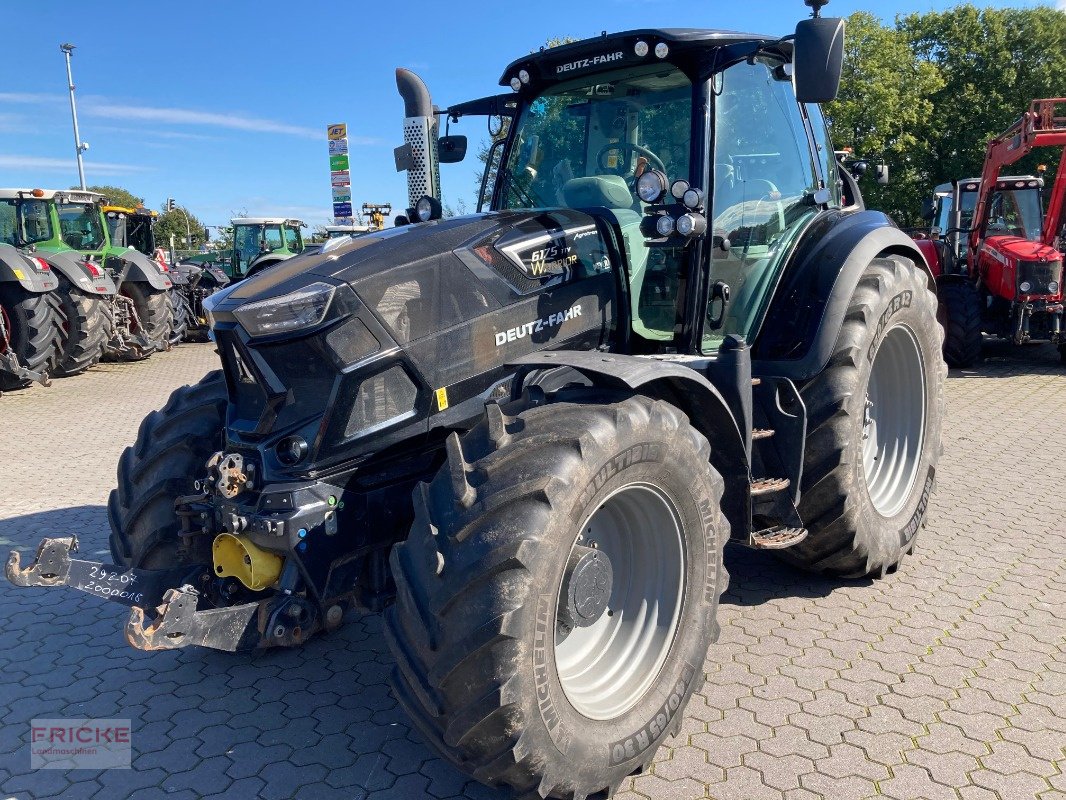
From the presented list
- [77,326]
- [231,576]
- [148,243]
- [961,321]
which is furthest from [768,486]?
[148,243]

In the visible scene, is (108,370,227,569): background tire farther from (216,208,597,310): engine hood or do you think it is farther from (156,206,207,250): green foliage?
(156,206,207,250): green foliage

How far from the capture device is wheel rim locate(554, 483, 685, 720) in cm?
288

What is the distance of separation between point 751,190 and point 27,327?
1001 centimetres

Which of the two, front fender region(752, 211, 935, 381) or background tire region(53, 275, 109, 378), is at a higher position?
front fender region(752, 211, 935, 381)

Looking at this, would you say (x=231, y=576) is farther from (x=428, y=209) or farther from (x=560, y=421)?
(x=428, y=209)

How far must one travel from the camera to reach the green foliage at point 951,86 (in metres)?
29.6

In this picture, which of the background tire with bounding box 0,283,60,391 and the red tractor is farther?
the background tire with bounding box 0,283,60,391

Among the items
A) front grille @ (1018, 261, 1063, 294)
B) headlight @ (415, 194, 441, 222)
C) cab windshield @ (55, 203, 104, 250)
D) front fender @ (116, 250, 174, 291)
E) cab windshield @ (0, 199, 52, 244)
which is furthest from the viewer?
cab windshield @ (55, 203, 104, 250)

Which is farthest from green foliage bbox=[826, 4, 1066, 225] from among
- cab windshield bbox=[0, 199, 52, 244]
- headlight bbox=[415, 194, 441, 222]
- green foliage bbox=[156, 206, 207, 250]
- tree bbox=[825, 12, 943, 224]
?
green foliage bbox=[156, 206, 207, 250]

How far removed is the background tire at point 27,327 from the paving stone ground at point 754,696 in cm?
641

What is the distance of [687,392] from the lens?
3.22 meters

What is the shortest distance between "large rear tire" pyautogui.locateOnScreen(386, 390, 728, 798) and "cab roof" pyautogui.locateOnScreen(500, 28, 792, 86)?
1685 millimetres

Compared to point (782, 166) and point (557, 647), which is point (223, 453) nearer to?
point (557, 647)

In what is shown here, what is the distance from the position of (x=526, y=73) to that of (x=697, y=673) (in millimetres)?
2883
